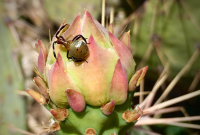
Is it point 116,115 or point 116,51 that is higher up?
point 116,51

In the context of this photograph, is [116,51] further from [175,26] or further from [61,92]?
[175,26]

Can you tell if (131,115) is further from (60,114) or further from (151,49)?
(151,49)

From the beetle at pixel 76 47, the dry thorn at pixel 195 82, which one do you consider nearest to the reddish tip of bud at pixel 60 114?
the beetle at pixel 76 47

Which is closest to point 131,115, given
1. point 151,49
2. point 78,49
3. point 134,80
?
point 134,80

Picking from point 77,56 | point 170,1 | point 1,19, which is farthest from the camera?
point 1,19

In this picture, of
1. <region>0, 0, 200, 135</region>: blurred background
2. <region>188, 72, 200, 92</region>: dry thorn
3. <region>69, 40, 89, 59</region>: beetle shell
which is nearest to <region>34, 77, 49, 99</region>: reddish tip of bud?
<region>69, 40, 89, 59</region>: beetle shell

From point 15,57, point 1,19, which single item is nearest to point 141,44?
point 15,57

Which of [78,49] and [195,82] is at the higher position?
[78,49]
